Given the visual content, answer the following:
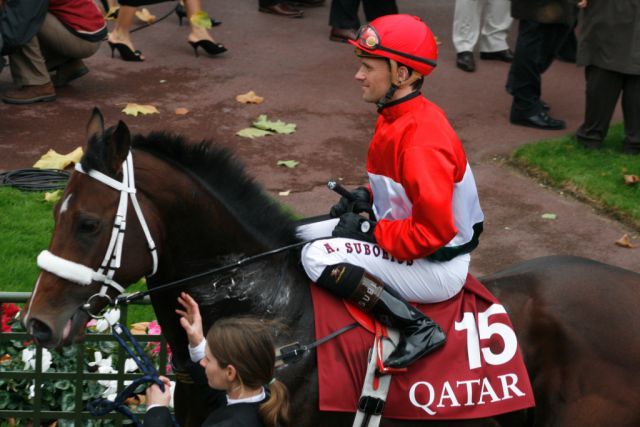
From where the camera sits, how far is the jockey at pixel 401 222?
412 centimetres

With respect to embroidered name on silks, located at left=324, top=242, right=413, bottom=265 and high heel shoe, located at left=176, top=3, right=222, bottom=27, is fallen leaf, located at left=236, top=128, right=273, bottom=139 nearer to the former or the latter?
high heel shoe, located at left=176, top=3, right=222, bottom=27

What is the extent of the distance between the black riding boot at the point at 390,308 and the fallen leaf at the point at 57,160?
461cm

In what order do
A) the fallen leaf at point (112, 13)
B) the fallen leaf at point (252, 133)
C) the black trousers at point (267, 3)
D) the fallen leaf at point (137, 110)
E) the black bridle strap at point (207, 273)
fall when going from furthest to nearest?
the black trousers at point (267, 3)
the fallen leaf at point (112, 13)
the fallen leaf at point (137, 110)
the fallen leaf at point (252, 133)
the black bridle strap at point (207, 273)

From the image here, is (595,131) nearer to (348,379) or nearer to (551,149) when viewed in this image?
(551,149)

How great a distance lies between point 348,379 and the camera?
165 inches

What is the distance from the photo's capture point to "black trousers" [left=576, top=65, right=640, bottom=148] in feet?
30.1

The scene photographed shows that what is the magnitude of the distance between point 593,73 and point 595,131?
53cm

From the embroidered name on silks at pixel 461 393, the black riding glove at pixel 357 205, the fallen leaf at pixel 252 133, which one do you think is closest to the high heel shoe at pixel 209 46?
the fallen leaf at pixel 252 133

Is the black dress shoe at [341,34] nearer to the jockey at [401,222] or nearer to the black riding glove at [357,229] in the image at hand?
the jockey at [401,222]

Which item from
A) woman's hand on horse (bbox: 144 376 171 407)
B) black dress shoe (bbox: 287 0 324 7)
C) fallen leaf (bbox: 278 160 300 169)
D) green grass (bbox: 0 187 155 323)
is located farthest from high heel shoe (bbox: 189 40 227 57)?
woman's hand on horse (bbox: 144 376 171 407)

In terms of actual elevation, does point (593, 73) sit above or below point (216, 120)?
above

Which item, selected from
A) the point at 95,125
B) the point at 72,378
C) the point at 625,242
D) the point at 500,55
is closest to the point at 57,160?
the point at 72,378

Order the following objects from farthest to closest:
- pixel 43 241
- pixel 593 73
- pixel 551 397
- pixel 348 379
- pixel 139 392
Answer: pixel 593 73 → pixel 43 241 → pixel 139 392 → pixel 551 397 → pixel 348 379

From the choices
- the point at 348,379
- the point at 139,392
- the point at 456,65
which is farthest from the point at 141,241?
the point at 456,65
